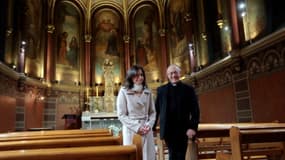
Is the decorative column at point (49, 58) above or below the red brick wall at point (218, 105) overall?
above

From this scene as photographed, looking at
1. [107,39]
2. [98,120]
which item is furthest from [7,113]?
[107,39]

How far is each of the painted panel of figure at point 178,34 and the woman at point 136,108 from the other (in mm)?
8810

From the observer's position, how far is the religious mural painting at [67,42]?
12805mm

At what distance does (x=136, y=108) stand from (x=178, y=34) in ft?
34.2

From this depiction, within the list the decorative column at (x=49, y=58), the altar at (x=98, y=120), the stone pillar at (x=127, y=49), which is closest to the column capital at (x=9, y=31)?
the decorative column at (x=49, y=58)

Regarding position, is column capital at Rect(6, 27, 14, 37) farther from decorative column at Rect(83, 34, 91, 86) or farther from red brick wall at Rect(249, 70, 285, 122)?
red brick wall at Rect(249, 70, 285, 122)

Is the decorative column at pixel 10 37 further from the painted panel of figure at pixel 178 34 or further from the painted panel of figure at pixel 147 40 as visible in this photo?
the painted panel of figure at pixel 178 34

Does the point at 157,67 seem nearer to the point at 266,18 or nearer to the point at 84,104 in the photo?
the point at 84,104

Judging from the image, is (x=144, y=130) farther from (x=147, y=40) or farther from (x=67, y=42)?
(x=147, y=40)

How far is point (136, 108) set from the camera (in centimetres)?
259

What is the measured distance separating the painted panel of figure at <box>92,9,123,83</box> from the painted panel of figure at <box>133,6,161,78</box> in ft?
3.40

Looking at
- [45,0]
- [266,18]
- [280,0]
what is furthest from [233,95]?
[45,0]

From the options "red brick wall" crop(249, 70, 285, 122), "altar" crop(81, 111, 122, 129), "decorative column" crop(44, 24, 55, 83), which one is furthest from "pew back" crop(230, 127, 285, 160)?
"decorative column" crop(44, 24, 55, 83)

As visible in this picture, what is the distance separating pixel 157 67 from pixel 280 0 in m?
8.09
